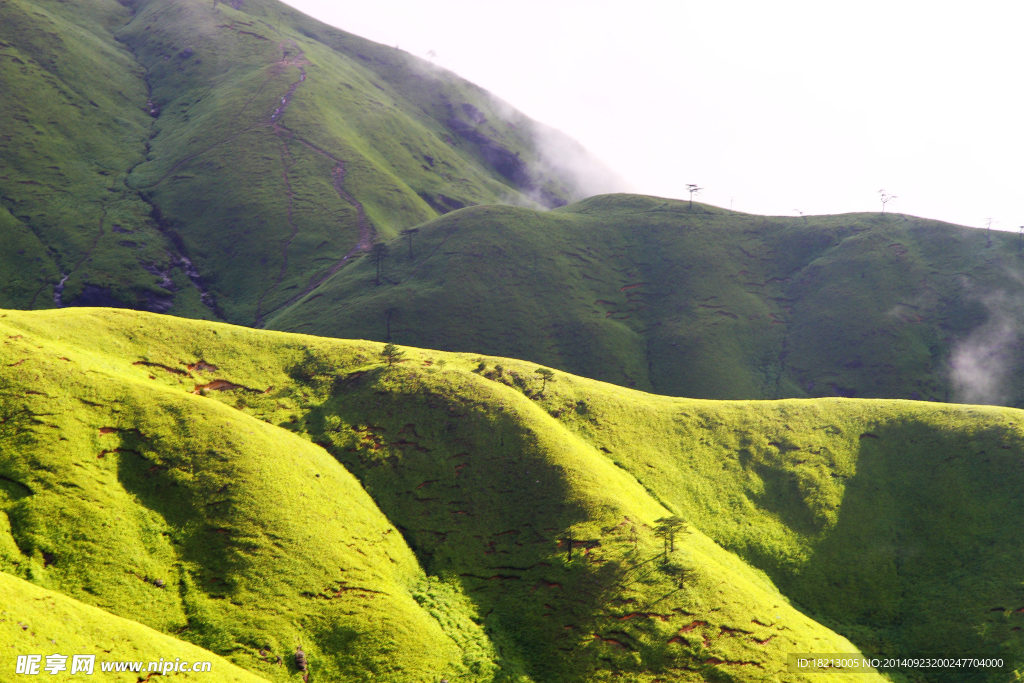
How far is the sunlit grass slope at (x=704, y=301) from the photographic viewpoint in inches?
5037

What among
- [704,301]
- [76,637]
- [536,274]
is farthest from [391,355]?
[704,301]

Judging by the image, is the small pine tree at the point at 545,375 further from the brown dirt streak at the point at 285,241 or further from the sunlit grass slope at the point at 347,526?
the brown dirt streak at the point at 285,241

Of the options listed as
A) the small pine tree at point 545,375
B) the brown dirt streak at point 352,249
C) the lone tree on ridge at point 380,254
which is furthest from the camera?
the lone tree on ridge at point 380,254

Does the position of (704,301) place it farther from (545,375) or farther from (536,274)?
(545,375)

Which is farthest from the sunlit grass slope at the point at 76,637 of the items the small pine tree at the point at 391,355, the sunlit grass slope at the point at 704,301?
the sunlit grass slope at the point at 704,301

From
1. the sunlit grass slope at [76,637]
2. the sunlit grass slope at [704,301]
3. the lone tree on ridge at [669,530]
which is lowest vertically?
the sunlit grass slope at [76,637]

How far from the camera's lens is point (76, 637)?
2747 centimetres

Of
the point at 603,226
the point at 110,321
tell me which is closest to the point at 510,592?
the point at 110,321

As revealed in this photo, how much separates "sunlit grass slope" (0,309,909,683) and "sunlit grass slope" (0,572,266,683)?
2.98m

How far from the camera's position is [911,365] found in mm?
126125

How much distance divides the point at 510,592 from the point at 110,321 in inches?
1861

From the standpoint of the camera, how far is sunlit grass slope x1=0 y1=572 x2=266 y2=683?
2548 cm

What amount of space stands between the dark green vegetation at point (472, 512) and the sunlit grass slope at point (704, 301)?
6055 centimetres

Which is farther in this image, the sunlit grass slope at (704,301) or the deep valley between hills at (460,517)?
the sunlit grass slope at (704,301)
